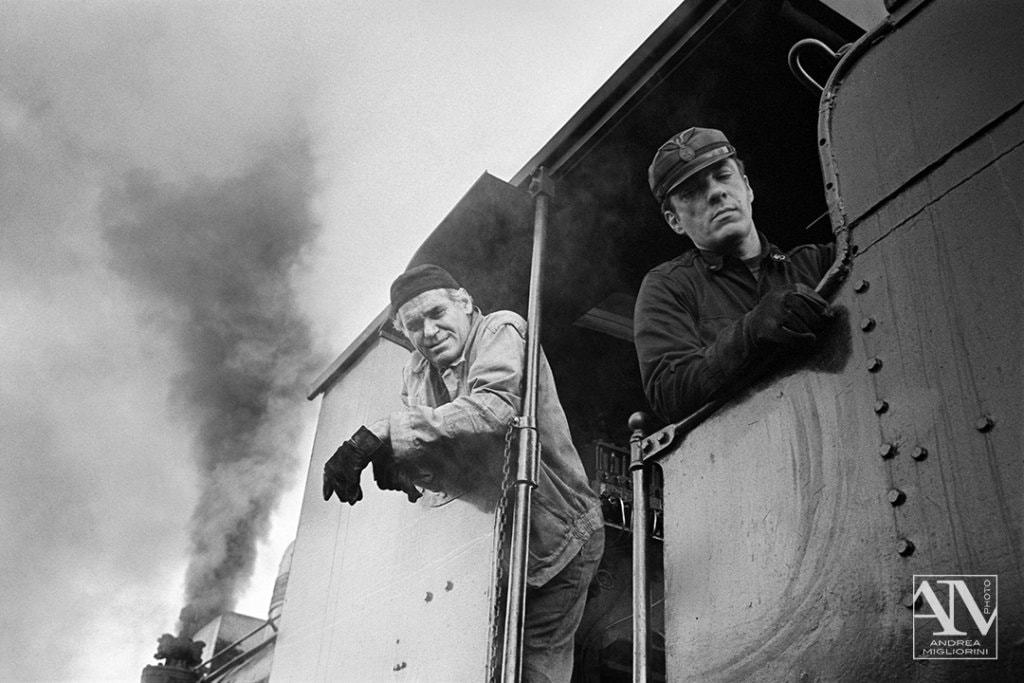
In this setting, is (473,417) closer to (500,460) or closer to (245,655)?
(500,460)

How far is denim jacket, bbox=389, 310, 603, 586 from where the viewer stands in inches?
136

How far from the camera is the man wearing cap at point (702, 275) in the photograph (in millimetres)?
2543

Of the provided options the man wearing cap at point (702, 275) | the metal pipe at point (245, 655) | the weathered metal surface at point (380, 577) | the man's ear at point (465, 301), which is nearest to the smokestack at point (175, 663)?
the metal pipe at point (245, 655)

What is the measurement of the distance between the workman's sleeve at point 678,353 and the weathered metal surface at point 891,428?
0.10 metres

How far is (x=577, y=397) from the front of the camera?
460 centimetres

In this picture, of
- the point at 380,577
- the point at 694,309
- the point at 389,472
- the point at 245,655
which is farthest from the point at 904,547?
the point at 245,655

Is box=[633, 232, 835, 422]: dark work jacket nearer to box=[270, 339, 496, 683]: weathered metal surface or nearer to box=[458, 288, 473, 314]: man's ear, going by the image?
box=[270, 339, 496, 683]: weathered metal surface

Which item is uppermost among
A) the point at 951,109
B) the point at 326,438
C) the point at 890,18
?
the point at 326,438

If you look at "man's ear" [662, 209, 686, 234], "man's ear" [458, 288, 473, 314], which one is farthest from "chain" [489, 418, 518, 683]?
"man's ear" [662, 209, 686, 234]

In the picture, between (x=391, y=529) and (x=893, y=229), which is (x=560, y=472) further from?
(x=893, y=229)

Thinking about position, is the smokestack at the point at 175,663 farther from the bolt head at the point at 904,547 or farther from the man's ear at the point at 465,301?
the bolt head at the point at 904,547

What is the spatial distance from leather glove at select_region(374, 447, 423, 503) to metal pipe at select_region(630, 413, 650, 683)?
4.51 ft

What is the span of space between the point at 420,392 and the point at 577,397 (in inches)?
33.2

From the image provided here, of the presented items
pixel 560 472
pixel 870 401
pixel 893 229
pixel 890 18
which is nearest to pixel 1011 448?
pixel 870 401
